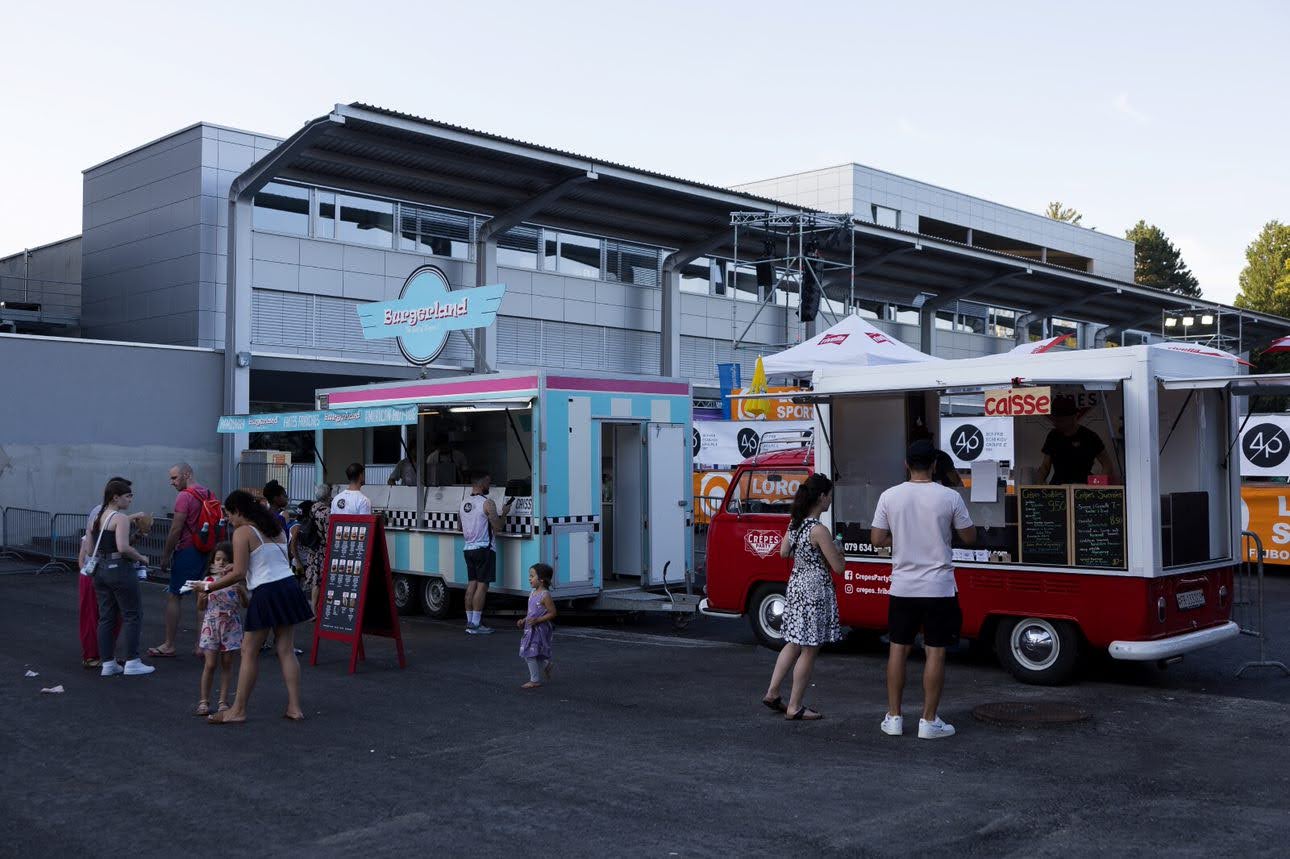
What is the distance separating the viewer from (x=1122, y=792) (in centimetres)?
650

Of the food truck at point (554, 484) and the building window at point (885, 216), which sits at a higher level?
the building window at point (885, 216)

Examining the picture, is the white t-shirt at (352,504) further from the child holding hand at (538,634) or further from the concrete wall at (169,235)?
the concrete wall at (169,235)

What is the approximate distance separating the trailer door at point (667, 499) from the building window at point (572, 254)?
16.7m

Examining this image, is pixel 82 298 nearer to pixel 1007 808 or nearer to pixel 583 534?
pixel 583 534

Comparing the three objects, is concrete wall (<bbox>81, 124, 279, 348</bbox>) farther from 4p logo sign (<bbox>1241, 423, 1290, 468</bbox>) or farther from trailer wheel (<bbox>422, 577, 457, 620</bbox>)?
4p logo sign (<bbox>1241, 423, 1290, 468</bbox>)

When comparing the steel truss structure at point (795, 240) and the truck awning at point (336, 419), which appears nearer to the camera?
the truck awning at point (336, 419)

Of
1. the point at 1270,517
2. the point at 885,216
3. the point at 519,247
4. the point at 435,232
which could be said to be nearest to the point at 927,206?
the point at 885,216

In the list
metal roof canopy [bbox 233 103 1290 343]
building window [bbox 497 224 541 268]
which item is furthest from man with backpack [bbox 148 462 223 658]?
building window [bbox 497 224 541 268]

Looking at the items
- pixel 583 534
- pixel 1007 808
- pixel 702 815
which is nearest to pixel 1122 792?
pixel 1007 808

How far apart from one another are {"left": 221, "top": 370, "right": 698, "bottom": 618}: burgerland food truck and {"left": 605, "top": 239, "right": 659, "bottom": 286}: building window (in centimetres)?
1646

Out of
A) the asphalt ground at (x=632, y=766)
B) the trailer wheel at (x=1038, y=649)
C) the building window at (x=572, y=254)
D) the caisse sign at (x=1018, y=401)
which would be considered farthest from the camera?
the building window at (x=572, y=254)

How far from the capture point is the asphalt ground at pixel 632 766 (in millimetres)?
5793

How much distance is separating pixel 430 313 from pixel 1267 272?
7473cm

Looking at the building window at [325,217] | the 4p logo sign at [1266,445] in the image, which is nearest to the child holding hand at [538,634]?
the 4p logo sign at [1266,445]
